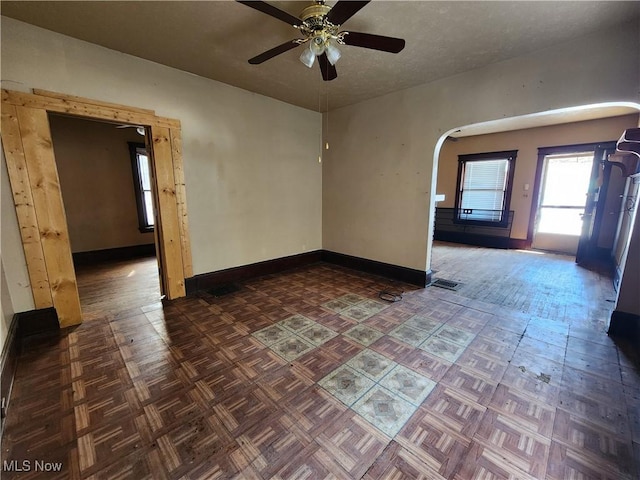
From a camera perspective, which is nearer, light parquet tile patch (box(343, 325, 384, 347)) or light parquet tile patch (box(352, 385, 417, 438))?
light parquet tile patch (box(352, 385, 417, 438))

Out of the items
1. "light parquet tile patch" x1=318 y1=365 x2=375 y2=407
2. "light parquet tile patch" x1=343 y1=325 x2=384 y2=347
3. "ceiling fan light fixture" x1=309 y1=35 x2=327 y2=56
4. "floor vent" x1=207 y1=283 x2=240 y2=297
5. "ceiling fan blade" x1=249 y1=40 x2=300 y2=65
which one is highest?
"ceiling fan blade" x1=249 y1=40 x2=300 y2=65

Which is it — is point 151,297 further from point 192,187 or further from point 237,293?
point 192,187


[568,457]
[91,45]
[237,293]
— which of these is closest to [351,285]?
[237,293]

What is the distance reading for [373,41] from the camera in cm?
192

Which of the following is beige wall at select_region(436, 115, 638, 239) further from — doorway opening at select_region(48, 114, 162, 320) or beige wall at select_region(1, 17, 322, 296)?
doorway opening at select_region(48, 114, 162, 320)

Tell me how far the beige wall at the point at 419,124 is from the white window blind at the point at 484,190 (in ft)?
12.7

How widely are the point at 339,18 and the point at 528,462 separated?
9.22 feet

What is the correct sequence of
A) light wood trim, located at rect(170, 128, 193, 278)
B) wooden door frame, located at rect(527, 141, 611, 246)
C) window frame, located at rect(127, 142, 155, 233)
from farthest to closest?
window frame, located at rect(127, 142, 155, 233) → wooden door frame, located at rect(527, 141, 611, 246) → light wood trim, located at rect(170, 128, 193, 278)

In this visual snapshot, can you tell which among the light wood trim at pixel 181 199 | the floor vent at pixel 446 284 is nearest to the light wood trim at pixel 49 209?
the light wood trim at pixel 181 199

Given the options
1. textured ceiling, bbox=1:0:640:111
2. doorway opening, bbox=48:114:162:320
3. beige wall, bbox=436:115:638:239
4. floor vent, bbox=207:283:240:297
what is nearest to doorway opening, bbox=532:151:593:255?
beige wall, bbox=436:115:638:239

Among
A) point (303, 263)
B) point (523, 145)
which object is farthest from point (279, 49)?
point (523, 145)

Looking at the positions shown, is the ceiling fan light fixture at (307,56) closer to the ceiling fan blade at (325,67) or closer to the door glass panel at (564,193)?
the ceiling fan blade at (325,67)

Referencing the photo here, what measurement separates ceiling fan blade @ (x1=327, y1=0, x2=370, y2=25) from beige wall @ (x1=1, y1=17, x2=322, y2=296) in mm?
2264

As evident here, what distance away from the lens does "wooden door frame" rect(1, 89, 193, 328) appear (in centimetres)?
228
